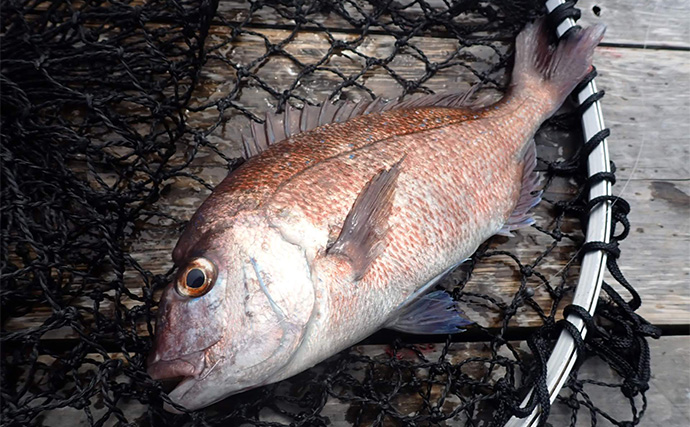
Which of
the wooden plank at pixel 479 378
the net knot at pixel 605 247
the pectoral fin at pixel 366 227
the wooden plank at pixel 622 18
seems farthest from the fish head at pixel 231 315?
the wooden plank at pixel 622 18

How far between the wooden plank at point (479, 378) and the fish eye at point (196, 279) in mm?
425

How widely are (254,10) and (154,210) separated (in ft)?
2.49

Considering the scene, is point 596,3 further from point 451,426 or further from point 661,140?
point 451,426

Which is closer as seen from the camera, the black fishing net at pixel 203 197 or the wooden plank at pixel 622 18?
the black fishing net at pixel 203 197

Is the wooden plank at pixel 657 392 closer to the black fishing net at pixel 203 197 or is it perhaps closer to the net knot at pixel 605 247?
the black fishing net at pixel 203 197

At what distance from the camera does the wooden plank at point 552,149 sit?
5.15 feet

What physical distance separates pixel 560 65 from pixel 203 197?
1240mm

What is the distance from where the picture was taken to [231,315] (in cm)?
103

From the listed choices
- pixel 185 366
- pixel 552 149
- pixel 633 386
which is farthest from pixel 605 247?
pixel 185 366

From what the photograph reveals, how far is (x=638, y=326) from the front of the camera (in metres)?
1.39

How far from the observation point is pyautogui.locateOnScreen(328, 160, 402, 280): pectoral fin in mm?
1151

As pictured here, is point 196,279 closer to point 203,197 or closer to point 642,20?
point 203,197

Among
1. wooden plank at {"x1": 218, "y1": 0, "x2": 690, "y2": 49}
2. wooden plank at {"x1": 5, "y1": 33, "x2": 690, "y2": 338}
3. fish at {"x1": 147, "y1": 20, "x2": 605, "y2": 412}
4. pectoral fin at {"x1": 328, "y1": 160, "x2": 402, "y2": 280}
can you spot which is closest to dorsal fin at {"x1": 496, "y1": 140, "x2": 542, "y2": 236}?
fish at {"x1": 147, "y1": 20, "x2": 605, "y2": 412}

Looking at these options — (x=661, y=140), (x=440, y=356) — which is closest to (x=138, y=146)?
(x=440, y=356)
